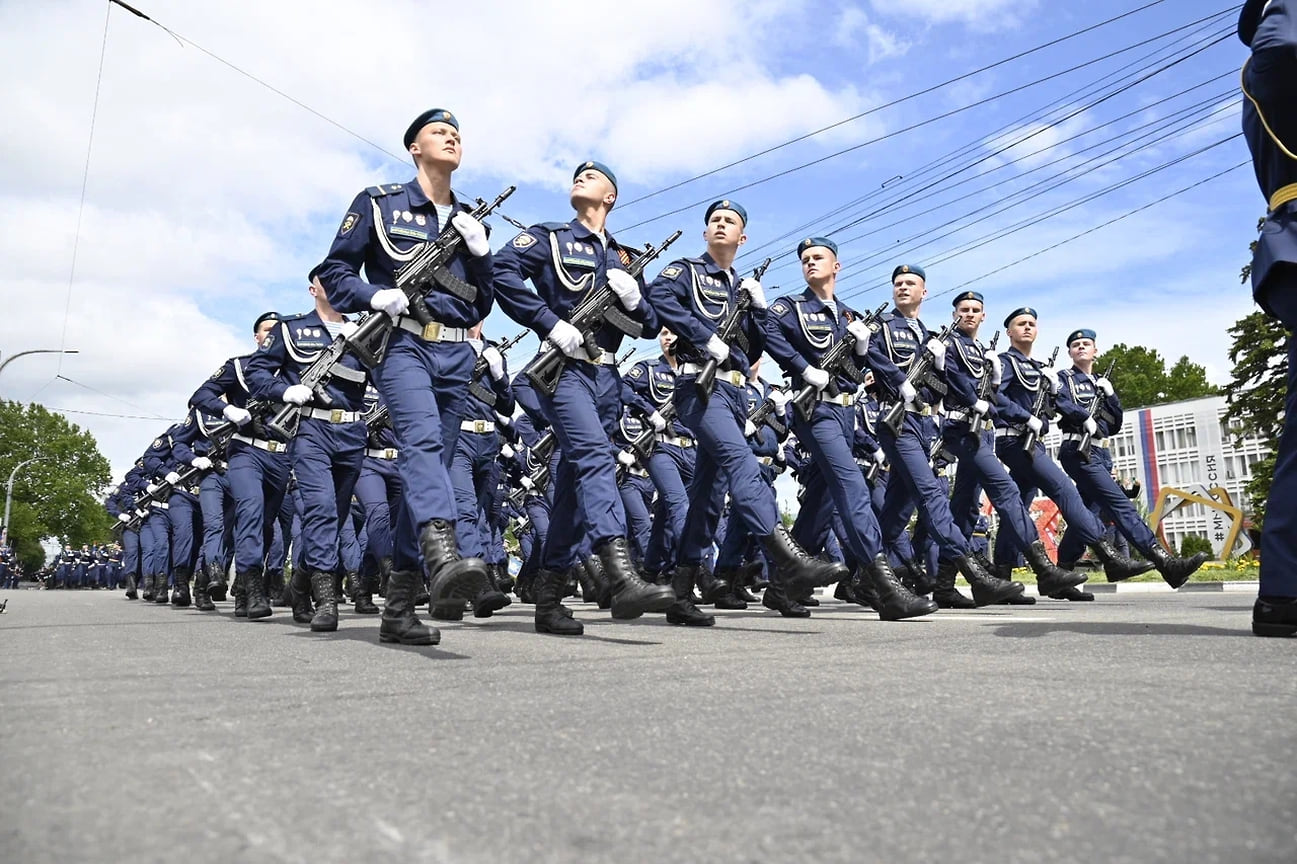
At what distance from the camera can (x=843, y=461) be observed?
666 centimetres

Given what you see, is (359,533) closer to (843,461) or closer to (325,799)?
(843,461)

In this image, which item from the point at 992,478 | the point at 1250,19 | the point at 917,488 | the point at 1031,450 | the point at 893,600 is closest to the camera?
the point at 1250,19

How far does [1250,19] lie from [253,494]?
23.4 ft

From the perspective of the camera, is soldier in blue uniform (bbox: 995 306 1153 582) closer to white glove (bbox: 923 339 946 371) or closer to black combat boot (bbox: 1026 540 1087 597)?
black combat boot (bbox: 1026 540 1087 597)

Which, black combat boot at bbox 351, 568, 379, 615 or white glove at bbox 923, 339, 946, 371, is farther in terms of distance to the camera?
black combat boot at bbox 351, 568, 379, 615

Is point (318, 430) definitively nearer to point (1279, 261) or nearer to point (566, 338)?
point (566, 338)

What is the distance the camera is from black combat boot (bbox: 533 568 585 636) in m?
5.34

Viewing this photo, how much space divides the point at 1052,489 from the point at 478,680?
7.09 metres

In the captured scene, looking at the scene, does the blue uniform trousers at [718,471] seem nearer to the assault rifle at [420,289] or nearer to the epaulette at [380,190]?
the assault rifle at [420,289]

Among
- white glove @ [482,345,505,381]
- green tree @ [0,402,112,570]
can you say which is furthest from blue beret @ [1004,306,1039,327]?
green tree @ [0,402,112,570]

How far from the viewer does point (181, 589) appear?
1212cm

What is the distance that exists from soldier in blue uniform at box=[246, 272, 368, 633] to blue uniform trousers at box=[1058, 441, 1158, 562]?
6.01 metres

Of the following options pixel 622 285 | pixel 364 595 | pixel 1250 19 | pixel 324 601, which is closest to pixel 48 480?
pixel 364 595

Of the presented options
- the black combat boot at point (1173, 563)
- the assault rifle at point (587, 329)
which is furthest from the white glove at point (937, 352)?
the assault rifle at point (587, 329)
